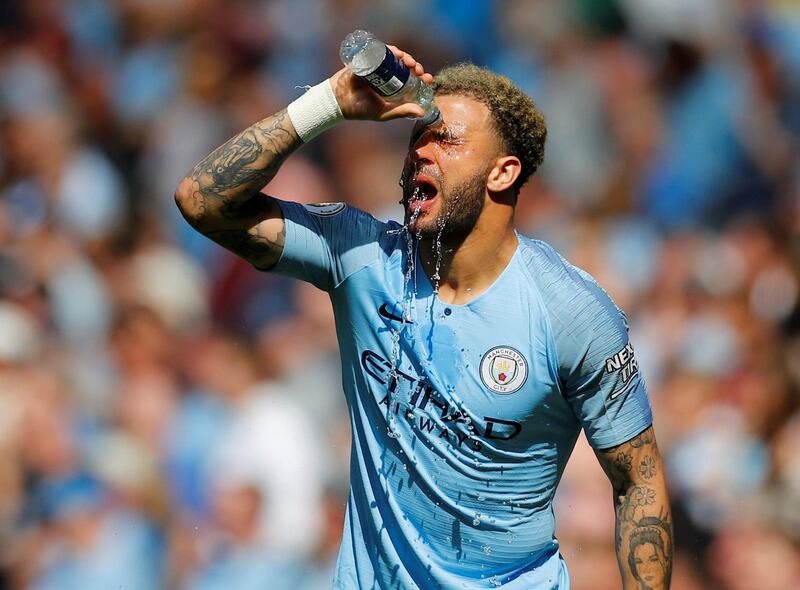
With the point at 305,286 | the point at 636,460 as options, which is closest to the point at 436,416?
the point at 636,460

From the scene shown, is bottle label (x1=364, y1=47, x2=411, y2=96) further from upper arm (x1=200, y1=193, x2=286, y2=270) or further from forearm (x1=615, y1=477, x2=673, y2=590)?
forearm (x1=615, y1=477, x2=673, y2=590)

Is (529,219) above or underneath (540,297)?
above

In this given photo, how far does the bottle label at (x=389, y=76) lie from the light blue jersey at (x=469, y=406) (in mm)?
486

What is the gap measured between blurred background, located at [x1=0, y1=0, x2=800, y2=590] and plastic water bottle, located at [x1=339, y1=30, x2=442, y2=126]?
331 centimetres

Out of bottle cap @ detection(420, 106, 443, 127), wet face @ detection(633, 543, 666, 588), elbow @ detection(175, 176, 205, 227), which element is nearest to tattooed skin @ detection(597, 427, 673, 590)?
wet face @ detection(633, 543, 666, 588)

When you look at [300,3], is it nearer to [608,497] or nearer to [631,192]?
[631,192]

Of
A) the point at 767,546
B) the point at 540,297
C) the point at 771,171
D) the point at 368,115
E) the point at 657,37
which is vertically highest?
the point at 657,37

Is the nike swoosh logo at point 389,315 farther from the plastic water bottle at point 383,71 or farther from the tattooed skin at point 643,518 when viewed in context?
the tattooed skin at point 643,518

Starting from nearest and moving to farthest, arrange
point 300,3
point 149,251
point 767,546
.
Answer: point 767,546
point 149,251
point 300,3

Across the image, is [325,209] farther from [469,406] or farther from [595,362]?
[595,362]

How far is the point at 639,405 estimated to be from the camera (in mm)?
3318

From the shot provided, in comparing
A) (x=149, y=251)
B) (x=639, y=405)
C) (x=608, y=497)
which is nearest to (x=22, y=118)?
(x=149, y=251)

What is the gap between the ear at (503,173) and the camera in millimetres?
3418

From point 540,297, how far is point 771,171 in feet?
13.8
